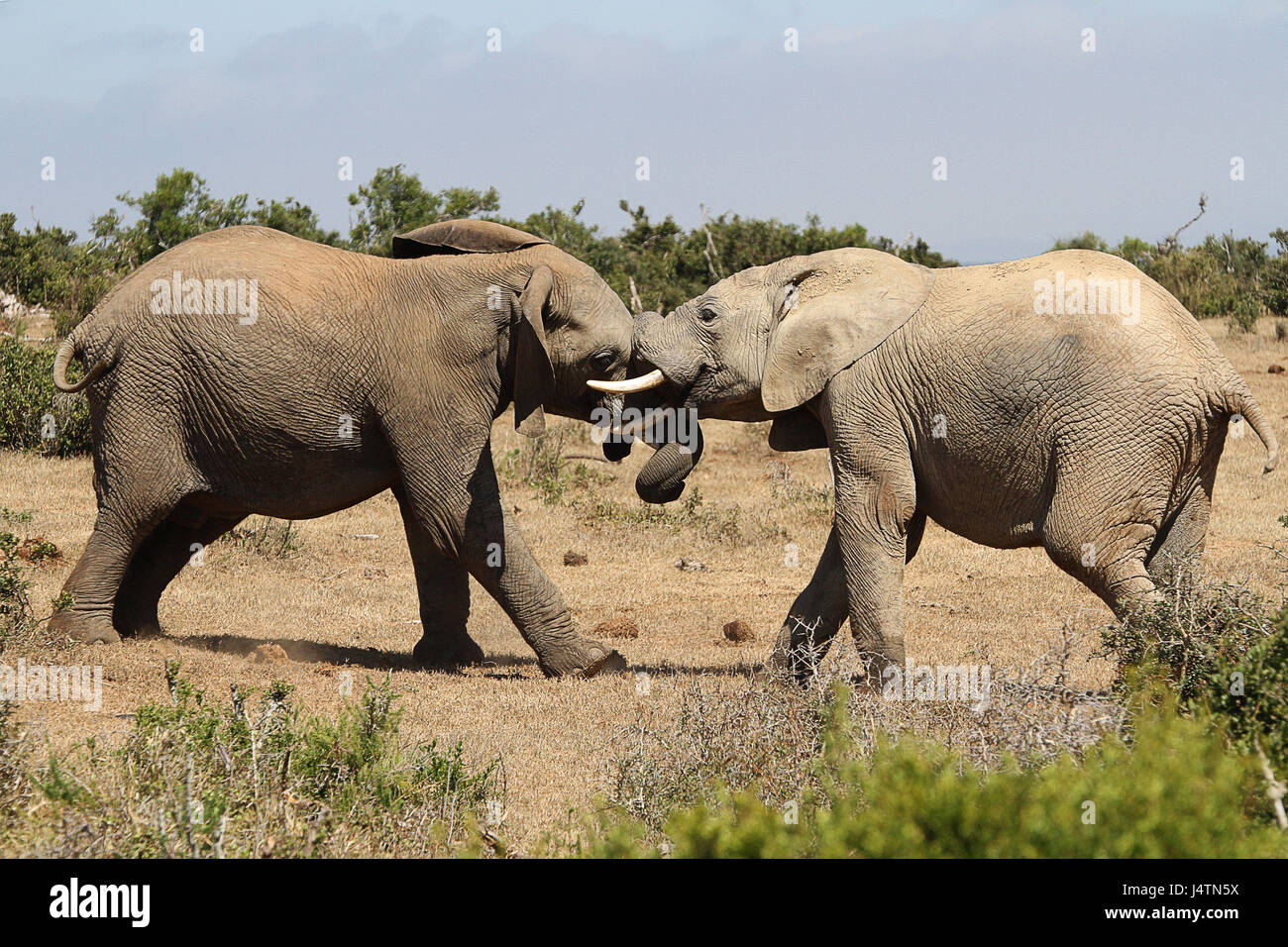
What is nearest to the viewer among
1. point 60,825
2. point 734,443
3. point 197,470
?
point 60,825

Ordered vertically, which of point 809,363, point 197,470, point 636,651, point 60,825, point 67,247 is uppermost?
point 67,247

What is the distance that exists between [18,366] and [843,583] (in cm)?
1107

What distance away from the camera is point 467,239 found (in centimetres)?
923

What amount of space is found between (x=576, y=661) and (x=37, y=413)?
9.22 metres

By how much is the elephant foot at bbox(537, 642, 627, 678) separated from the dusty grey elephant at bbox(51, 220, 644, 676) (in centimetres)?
1

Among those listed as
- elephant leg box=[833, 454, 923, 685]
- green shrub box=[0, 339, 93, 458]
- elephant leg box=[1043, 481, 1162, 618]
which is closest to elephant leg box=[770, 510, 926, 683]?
elephant leg box=[833, 454, 923, 685]

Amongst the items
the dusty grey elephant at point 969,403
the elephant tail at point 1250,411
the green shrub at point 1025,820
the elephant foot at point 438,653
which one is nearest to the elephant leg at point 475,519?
the elephant foot at point 438,653

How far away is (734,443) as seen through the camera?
19.0 m

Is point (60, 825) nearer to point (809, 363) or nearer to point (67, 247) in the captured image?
point (809, 363)

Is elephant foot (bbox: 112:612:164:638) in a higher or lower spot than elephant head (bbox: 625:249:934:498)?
lower

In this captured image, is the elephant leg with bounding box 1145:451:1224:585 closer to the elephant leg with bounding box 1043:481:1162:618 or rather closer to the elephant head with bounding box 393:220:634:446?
the elephant leg with bounding box 1043:481:1162:618

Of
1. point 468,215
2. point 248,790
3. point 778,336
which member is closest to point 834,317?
point 778,336

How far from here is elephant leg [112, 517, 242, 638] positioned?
362 inches
